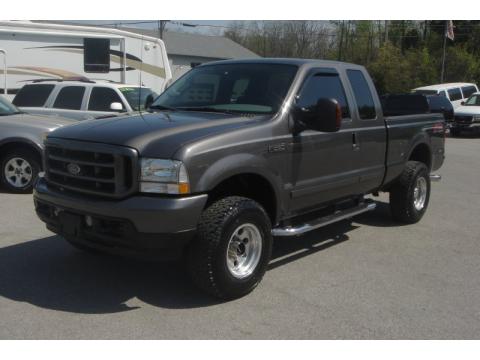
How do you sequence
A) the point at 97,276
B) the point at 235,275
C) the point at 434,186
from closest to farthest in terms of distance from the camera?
the point at 235,275 < the point at 97,276 < the point at 434,186

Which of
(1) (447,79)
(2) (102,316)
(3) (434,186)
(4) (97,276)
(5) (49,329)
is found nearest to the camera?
(5) (49,329)

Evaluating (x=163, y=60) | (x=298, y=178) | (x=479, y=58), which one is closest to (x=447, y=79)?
(x=479, y=58)

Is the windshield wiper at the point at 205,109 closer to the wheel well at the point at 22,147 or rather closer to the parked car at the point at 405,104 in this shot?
the parked car at the point at 405,104

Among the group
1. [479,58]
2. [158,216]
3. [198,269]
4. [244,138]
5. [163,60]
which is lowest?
[198,269]

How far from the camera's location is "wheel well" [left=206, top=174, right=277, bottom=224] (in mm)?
4820

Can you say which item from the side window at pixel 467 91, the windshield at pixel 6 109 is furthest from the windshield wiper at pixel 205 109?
the side window at pixel 467 91

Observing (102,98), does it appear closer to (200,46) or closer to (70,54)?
(70,54)

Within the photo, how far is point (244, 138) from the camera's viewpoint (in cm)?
466

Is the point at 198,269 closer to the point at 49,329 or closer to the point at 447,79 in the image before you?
the point at 49,329

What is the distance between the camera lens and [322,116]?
16.5 ft

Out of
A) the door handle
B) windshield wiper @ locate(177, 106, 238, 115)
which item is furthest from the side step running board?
windshield wiper @ locate(177, 106, 238, 115)

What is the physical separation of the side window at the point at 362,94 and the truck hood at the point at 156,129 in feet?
5.46

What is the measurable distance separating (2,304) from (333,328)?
255 cm

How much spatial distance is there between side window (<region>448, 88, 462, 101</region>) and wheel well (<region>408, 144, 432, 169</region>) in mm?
18587
